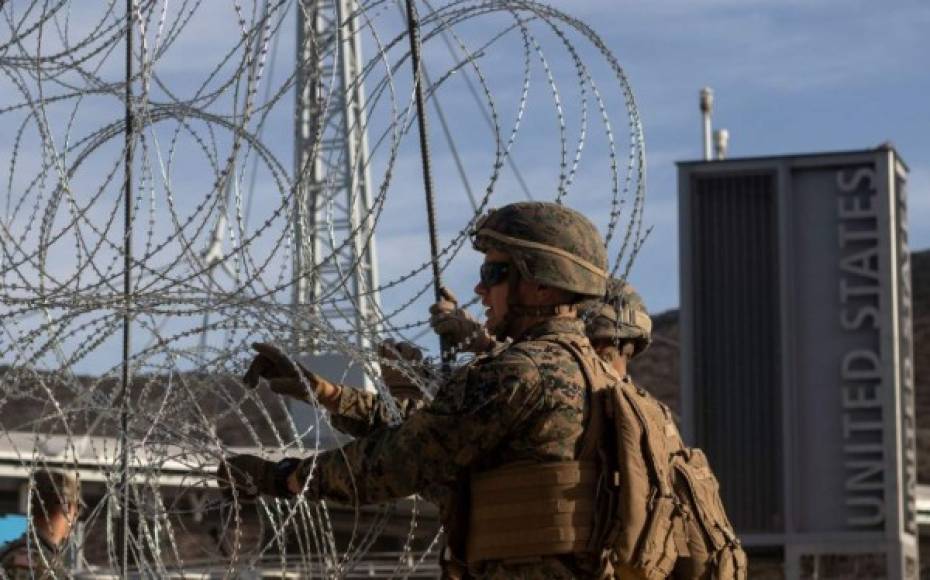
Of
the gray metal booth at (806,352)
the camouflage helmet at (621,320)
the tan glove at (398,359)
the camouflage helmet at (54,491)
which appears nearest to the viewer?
the tan glove at (398,359)

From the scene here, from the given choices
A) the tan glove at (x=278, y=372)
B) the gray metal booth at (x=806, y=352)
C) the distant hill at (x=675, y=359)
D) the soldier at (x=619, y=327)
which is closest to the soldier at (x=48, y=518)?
the tan glove at (x=278, y=372)

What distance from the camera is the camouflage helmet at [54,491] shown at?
700 centimetres

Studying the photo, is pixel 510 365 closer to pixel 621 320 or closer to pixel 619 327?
pixel 619 327

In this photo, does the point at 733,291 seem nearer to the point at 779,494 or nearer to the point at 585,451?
the point at 779,494

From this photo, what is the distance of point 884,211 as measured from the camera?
2567cm

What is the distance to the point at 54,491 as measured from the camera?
7215 millimetres

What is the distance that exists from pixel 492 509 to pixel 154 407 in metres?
1.69

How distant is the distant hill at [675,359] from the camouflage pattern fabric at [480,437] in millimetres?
49458

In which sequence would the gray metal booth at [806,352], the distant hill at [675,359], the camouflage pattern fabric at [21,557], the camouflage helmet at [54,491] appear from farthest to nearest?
the distant hill at [675,359] < the gray metal booth at [806,352] < the camouflage pattern fabric at [21,557] < the camouflage helmet at [54,491]

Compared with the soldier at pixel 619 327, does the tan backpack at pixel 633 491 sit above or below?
below

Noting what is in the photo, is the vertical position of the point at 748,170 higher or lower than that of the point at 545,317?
higher

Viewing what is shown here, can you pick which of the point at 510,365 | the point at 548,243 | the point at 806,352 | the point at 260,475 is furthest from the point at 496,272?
the point at 806,352

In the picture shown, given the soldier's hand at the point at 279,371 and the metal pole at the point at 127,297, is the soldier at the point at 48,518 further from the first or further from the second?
the soldier's hand at the point at 279,371

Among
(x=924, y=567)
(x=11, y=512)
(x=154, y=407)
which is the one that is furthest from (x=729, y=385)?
(x=154, y=407)
